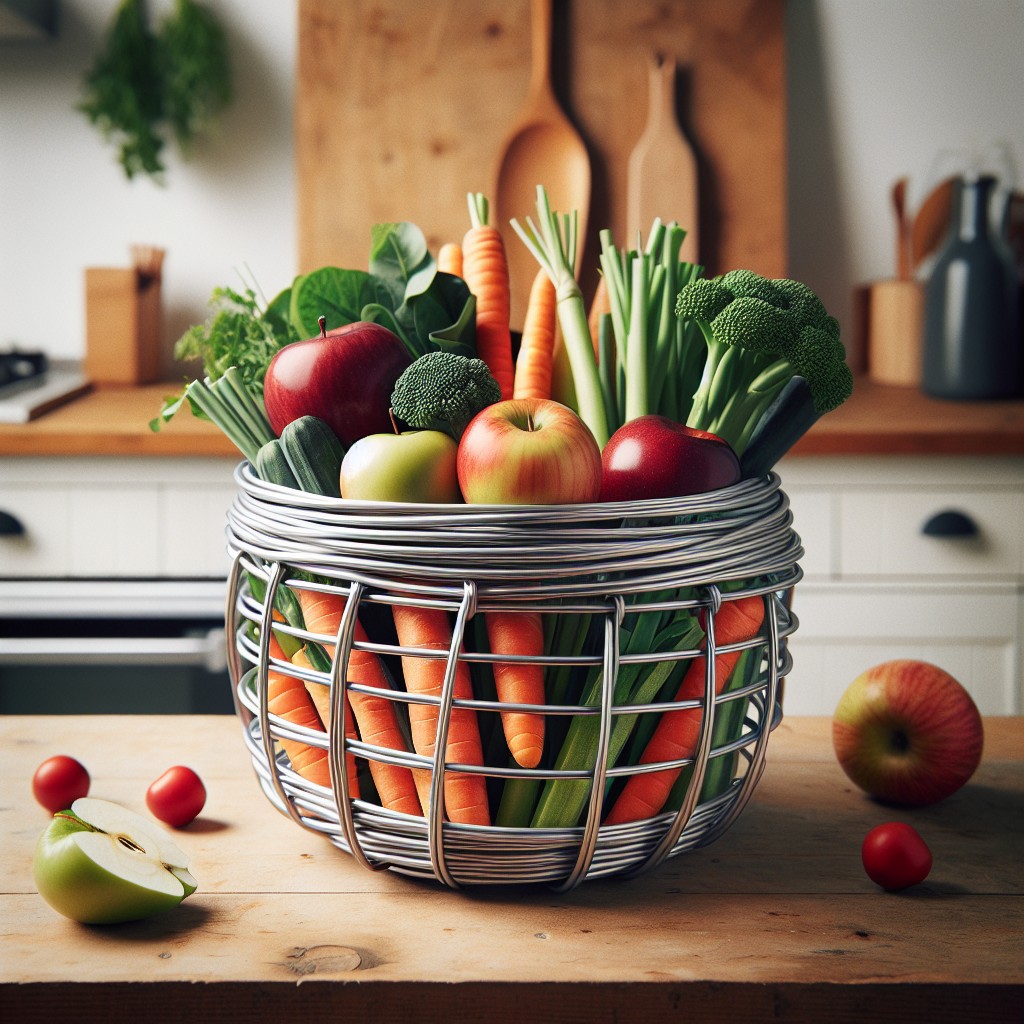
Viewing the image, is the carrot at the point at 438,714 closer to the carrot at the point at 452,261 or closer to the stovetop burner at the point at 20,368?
the carrot at the point at 452,261

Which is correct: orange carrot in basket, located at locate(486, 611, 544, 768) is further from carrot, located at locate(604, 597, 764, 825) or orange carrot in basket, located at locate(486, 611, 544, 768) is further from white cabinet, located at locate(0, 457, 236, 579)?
white cabinet, located at locate(0, 457, 236, 579)

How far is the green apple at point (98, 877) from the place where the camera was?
498 mm

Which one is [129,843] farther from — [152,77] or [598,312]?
[152,77]

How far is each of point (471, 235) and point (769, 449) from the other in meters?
0.25

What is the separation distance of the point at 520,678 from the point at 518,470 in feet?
0.31

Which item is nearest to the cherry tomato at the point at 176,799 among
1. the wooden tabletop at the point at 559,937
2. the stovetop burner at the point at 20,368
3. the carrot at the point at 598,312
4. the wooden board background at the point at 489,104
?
the wooden tabletop at the point at 559,937

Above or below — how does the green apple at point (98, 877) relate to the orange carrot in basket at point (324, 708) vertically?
below

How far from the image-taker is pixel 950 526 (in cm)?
169

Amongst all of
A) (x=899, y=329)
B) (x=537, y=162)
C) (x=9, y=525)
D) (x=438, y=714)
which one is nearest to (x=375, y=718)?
(x=438, y=714)

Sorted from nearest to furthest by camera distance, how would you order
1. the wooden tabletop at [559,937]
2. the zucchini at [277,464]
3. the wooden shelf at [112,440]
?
the wooden tabletop at [559,937] → the zucchini at [277,464] → the wooden shelf at [112,440]

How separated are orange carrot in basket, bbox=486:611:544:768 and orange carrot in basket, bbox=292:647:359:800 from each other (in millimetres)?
78

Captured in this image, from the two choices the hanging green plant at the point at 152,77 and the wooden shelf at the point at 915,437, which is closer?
the wooden shelf at the point at 915,437

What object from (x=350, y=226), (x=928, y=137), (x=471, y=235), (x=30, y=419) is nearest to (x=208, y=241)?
(x=350, y=226)

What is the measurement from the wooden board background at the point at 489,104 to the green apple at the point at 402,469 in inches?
64.1
